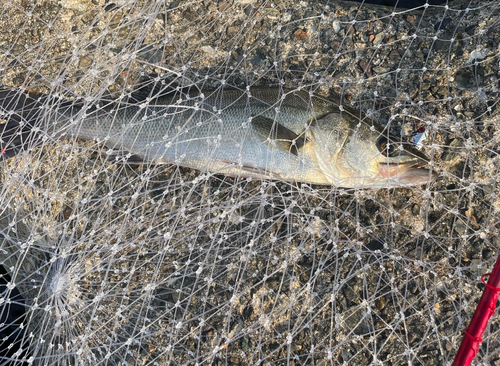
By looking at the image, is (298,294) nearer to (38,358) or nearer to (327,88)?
(327,88)

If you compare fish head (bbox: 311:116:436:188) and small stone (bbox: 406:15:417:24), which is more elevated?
small stone (bbox: 406:15:417:24)

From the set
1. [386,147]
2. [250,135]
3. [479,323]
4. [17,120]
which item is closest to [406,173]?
[386,147]

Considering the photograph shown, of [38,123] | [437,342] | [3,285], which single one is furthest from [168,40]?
[437,342]

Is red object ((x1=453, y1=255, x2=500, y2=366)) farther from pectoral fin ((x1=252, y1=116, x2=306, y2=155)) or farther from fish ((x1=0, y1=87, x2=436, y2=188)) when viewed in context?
pectoral fin ((x1=252, y1=116, x2=306, y2=155))

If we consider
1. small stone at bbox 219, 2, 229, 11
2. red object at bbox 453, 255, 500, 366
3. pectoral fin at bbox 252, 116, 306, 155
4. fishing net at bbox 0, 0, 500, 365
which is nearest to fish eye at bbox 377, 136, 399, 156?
fishing net at bbox 0, 0, 500, 365

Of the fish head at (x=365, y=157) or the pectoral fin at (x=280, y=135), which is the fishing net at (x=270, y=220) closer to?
the fish head at (x=365, y=157)

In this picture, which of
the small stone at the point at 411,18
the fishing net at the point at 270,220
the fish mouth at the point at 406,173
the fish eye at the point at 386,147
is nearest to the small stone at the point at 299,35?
the fishing net at the point at 270,220
